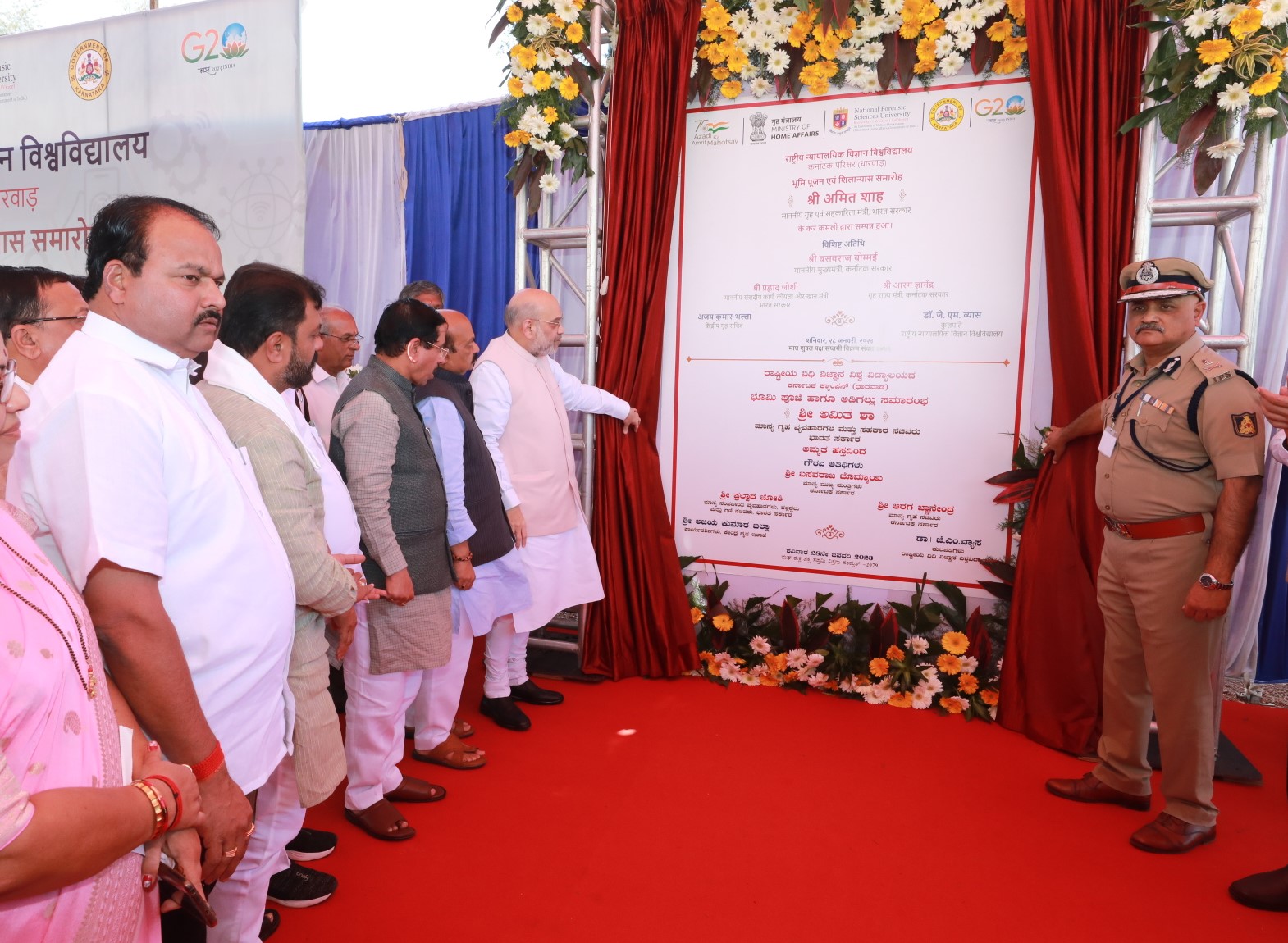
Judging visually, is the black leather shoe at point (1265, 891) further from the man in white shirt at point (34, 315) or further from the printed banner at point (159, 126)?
the printed banner at point (159, 126)

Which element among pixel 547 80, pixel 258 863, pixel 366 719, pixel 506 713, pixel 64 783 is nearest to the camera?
pixel 64 783

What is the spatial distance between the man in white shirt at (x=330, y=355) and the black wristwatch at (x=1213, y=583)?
2787 mm

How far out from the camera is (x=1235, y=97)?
256cm

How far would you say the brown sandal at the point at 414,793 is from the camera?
2426 millimetres

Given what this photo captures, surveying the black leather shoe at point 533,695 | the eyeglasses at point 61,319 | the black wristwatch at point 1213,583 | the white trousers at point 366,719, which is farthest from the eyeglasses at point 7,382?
the black wristwatch at point 1213,583

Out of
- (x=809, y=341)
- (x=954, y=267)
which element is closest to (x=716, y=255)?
(x=809, y=341)

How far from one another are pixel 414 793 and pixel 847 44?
132 inches

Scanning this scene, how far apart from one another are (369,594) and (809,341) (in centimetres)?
230

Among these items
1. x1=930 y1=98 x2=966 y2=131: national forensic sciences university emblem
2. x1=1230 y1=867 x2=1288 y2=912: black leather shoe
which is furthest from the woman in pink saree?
x1=930 y1=98 x2=966 y2=131: national forensic sciences university emblem

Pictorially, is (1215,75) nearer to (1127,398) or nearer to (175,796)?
(1127,398)

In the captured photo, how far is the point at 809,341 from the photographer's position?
3473 millimetres

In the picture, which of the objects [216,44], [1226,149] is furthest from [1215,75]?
[216,44]

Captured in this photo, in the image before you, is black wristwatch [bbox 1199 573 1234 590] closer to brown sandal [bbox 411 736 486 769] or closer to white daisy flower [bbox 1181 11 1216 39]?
white daisy flower [bbox 1181 11 1216 39]

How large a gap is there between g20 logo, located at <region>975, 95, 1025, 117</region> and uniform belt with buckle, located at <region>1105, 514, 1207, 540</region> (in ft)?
5.81
